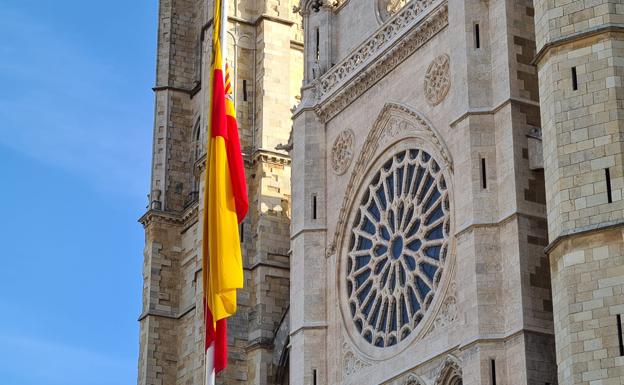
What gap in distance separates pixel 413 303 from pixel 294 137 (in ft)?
19.3

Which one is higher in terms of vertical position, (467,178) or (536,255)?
(467,178)

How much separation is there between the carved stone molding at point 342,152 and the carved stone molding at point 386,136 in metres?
0.45

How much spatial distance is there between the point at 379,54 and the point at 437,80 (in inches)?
83.8

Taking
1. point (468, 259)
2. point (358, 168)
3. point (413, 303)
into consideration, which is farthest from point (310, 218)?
point (468, 259)

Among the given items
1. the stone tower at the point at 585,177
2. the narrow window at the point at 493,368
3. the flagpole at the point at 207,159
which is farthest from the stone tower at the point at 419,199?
the flagpole at the point at 207,159

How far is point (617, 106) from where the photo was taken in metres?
22.5

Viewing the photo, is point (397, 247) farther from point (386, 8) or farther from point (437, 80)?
point (386, 8)

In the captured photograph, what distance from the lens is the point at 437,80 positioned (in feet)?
92.4

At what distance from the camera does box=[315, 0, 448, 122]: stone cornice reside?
28719 mm

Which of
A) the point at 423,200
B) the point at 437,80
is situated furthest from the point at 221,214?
the point at 437,80

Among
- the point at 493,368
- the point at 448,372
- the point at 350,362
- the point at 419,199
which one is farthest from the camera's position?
the point at 350,362

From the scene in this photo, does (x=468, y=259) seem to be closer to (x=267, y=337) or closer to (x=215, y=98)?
(x=215, y=98)

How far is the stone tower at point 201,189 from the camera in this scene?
35312mm

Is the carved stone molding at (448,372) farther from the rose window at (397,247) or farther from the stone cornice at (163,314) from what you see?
the stone cornice at (163,314)
